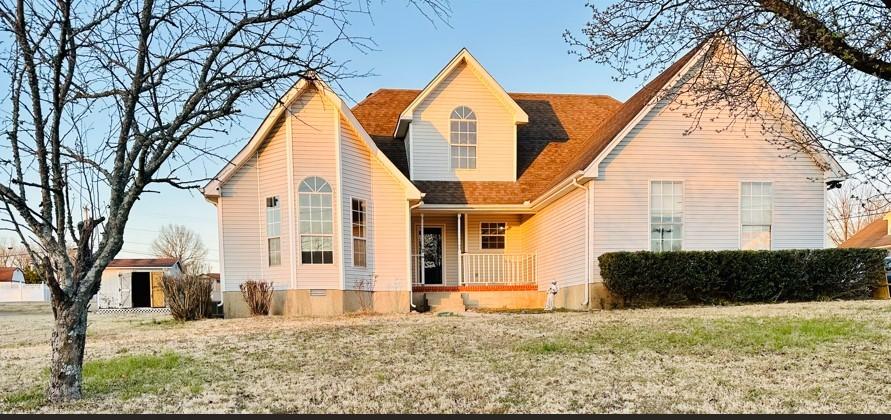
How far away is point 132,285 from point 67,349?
29.9 metres

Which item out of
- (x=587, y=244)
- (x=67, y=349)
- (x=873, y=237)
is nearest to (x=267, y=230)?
(x=587, y=244)

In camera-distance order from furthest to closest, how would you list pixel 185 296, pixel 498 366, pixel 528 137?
pixel 528 137
pixel 185 296
pixel 498 366

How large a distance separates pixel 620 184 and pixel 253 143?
8998 mm

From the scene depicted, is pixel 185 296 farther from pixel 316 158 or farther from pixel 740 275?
pixel 740 275

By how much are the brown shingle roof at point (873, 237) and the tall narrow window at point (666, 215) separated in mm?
30269

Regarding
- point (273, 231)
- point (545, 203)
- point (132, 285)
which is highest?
point (545, 203)

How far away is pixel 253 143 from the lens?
49.6 feet

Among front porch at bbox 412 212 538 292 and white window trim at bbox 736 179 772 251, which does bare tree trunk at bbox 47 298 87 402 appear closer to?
front porch at bbox 412 212 538 292

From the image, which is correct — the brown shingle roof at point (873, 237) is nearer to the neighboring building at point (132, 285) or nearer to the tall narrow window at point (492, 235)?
the tall narrow window at point (492, 235)

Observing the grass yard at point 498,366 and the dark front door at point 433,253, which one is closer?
the grass yard at point 498,366

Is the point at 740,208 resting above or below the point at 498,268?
above

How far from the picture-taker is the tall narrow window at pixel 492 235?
19.0 m

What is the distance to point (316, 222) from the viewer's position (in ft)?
49.2

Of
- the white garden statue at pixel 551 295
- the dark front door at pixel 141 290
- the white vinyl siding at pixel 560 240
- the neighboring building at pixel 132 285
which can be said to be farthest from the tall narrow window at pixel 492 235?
the dark front door at pixel 141 290
